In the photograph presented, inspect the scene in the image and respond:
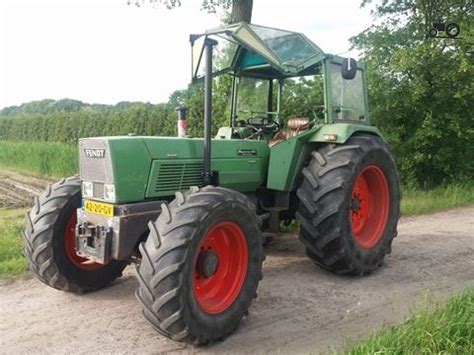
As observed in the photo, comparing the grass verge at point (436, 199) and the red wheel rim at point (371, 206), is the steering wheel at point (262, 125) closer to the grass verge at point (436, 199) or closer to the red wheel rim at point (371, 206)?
the red wheel rim at point (371, 206)

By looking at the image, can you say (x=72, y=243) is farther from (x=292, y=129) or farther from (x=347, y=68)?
(x=347, y=68)

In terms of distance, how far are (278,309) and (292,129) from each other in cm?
227

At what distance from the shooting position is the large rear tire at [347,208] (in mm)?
5203

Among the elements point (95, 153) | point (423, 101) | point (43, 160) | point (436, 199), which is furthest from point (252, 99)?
point (43, 160)

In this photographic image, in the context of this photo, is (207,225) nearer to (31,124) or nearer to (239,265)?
(239,265)

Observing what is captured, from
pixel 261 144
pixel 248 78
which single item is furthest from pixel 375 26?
pixel 261 144

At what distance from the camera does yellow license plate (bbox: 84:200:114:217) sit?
4.45 m

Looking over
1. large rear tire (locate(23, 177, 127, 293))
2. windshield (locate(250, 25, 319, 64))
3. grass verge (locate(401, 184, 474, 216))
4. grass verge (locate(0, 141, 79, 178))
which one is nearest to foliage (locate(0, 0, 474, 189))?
grass verge (locate(401, 184, 474, 216))

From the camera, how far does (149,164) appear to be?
4.59 meters

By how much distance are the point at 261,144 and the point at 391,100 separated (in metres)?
7.21

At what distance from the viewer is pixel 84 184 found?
4781 millimetres

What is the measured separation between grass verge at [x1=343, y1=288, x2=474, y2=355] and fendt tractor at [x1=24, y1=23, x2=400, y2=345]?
43.9 inches

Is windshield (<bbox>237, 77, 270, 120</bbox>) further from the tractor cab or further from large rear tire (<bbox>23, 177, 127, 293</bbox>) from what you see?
large rear tire (<bbox>23, 177, 127, 293</bbox>)

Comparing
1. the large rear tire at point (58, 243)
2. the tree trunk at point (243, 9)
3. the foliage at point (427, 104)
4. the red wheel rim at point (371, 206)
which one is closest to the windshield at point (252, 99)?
the red wheel rim at point (371, 206)
